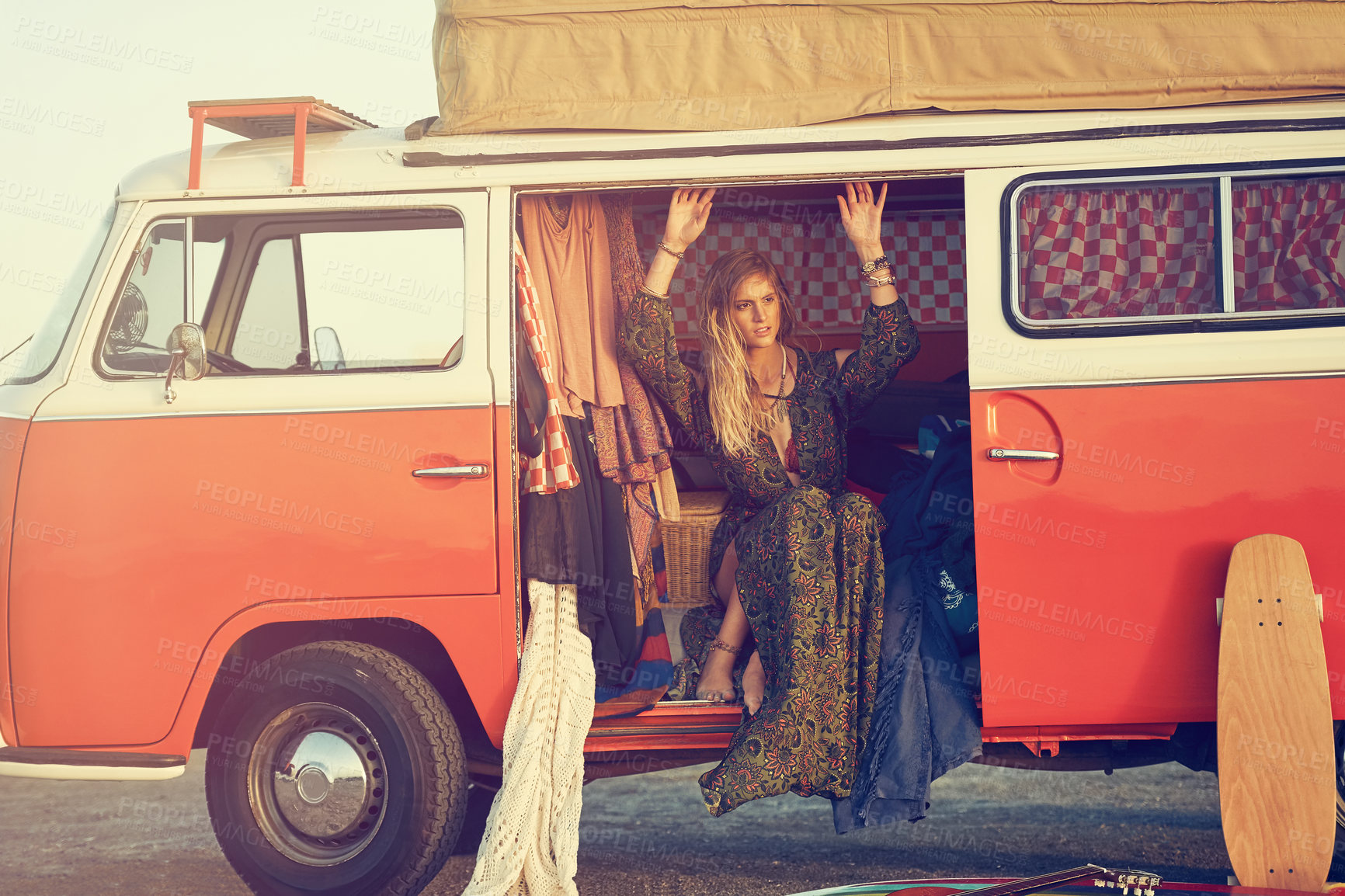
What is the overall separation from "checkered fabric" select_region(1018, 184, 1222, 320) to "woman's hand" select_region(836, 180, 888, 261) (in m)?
0.48

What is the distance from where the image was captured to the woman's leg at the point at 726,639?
3881 mm

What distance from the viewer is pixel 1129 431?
3.40m

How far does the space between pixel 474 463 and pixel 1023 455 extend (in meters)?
1.70

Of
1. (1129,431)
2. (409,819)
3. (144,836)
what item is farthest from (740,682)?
(144,836)

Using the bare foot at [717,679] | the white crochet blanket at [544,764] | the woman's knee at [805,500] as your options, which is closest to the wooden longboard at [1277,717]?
the woman's knee at [805,500]

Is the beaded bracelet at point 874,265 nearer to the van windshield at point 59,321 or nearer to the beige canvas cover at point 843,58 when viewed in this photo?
the beige canvas cover at point 843,58

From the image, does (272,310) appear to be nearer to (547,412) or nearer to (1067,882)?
(547,412)

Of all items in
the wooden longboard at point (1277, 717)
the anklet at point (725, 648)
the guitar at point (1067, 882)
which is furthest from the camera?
the anklet at point (725, 648)

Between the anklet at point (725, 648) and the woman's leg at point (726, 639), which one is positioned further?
the anklet at point (725, 648)

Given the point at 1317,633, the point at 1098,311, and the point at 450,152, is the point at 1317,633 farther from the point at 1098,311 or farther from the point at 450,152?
the point at 450,152

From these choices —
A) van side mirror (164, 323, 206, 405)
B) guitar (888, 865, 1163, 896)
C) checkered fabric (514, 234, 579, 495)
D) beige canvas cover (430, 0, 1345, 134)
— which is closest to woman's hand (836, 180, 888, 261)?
beige canvas cover (430, 0, 1345, 134)

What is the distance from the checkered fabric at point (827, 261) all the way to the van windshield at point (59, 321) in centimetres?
229

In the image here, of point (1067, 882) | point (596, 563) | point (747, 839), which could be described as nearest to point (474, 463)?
point (596, 563)

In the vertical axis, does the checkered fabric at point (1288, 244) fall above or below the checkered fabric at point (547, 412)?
above
